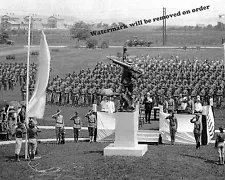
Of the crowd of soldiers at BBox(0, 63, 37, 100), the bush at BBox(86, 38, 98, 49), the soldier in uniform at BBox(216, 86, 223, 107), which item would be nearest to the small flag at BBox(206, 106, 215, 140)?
the soldier in uniform at BBox(216, 86, 223, 107)

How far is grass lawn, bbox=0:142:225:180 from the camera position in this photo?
1930cm

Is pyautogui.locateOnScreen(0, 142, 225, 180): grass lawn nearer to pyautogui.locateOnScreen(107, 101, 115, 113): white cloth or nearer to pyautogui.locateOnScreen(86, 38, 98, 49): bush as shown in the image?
pyautogui.locateOnScreen(107, 101, 115, 113): white cloth

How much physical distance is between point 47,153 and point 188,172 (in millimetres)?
6286

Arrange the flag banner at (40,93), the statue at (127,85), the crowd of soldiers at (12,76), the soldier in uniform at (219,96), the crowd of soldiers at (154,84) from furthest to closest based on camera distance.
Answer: the crowd of soldiers at (12,76) → the soldier in uniform at (219,96) → the crowd of soldiers at (154,84) → the statue at (127,85) → the flag banner at (40,93)

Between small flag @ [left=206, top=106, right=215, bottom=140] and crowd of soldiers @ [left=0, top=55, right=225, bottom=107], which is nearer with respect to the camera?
small flag @ [left=206, top=106, right=215, bottom=140]

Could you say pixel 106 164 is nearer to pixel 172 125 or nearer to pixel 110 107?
pixel 172 125

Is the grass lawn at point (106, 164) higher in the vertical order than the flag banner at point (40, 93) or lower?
lower

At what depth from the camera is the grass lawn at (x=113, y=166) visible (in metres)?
19.3

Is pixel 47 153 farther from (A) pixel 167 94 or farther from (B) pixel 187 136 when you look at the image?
(A) pixel 167 94

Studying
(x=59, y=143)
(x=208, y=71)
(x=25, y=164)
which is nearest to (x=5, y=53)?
(x=208, y=71)

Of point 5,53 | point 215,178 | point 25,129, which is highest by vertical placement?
point 5,53

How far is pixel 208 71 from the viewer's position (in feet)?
138

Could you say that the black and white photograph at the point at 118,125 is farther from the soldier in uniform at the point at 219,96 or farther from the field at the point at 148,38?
the field at the point at 148,38

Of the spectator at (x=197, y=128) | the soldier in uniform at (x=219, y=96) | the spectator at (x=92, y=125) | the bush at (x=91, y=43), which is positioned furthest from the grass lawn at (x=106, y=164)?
the bush at (x=91, y=43)
